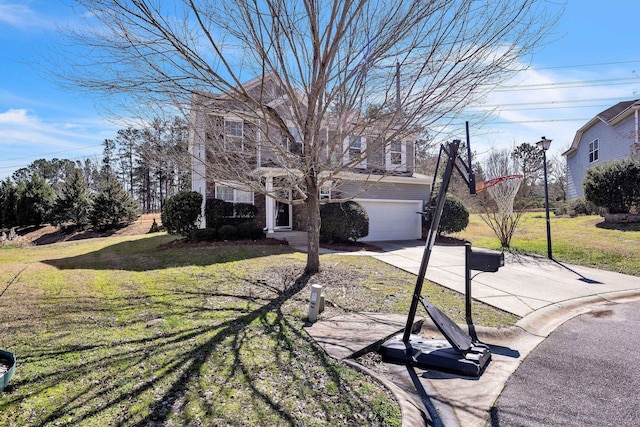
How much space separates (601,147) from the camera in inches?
880

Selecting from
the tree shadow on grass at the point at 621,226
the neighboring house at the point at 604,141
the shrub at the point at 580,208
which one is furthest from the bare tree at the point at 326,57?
the shrub at the point at 580,208

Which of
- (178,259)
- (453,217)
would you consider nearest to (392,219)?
(453,217)

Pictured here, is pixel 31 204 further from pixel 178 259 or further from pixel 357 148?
pixel 357 148

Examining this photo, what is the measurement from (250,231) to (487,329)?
9.24 metres

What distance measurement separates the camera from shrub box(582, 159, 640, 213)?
14055 mm

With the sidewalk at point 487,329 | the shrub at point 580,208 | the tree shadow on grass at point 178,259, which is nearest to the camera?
the sidewalk at point 487,329

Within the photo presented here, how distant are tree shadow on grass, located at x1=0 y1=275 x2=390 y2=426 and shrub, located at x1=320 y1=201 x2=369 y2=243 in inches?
318

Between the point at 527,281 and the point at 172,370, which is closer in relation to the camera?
the point at 172,370

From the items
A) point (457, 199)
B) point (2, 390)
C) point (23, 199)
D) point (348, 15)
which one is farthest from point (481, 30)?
point (23, 199)

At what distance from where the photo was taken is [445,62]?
517 cm

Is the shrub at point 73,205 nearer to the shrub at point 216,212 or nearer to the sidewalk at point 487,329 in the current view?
the shrub at point 216,212

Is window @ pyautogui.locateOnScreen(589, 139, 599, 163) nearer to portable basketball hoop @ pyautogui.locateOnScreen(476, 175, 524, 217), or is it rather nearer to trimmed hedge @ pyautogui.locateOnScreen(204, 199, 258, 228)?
portable basketball hoop @ pyautogui.locateOnScreen(476, 175, 524, 217)

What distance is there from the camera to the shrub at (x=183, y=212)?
1258 cm

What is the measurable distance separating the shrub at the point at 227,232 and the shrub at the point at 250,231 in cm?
18
